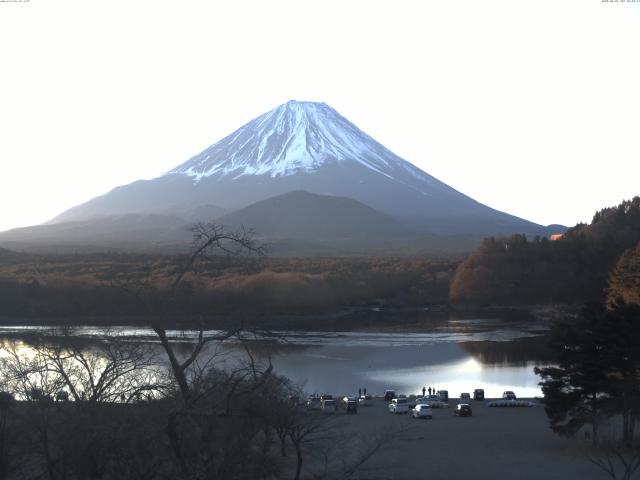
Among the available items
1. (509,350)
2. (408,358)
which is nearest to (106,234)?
(408,358)

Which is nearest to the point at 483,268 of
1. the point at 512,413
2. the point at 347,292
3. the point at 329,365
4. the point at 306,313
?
the point at 347,292

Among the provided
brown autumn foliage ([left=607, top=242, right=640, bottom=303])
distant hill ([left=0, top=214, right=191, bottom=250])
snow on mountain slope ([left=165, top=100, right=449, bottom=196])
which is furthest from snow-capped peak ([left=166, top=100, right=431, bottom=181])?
brown autumn foliage ([left=607, top=242, right=640, bottom=303])

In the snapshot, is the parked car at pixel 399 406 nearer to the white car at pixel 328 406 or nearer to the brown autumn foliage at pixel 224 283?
the white car at pixel 328 406

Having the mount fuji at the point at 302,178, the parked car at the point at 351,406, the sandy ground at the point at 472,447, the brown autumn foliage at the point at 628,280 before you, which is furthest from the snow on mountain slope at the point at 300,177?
the sandy ground at the point at 472,447

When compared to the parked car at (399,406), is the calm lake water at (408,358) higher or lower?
lower

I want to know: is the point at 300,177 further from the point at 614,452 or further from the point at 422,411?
the point at 614,452

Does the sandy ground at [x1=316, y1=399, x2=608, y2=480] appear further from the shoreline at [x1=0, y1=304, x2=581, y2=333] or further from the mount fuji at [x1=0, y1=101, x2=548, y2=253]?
the mount fuji at [x1=0, y1=101, x2=548, y2=253]

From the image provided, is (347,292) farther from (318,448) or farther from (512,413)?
(318,448)

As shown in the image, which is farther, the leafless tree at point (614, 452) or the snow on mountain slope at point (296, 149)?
the snow on mountain slope at point (296, 149)
